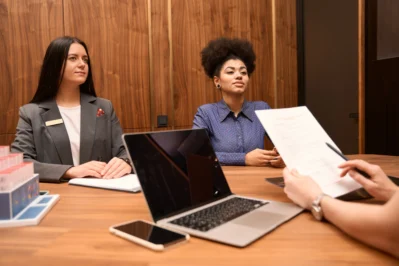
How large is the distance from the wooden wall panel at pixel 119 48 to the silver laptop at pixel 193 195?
7.00 feet

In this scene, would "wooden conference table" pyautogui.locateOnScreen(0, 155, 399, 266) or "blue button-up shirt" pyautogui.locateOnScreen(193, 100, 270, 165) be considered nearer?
"wooden conference table" pyautogui.locateOnScreen(0, 155, 399, 266)

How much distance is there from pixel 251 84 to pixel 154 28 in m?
1.05

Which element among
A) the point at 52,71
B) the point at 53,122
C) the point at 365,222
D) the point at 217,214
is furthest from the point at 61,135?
the point at 365,222

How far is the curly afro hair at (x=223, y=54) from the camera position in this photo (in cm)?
258

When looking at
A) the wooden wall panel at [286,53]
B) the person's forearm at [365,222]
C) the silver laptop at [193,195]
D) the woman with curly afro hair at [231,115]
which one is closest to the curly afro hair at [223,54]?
the woman with curly afro hair at [231,115]

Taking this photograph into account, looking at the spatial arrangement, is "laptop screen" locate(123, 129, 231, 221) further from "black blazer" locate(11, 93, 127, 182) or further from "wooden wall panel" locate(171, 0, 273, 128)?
"wooden wall panel" locate(171, 0, 273, 128)

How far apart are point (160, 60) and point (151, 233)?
258 centimetres

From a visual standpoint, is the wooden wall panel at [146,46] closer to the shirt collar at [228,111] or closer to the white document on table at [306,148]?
the shirt collar at [228,111]

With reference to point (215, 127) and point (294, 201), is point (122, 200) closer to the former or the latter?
point (294, 201)

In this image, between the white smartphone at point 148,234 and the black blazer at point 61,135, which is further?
the black blazer at point 61,135

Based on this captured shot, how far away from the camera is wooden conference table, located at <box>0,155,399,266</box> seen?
702 mm

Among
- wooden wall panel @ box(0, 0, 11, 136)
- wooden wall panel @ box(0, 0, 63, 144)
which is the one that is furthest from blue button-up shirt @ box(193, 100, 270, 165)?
wooden wall panel @ box(0, 0, 11, 136)

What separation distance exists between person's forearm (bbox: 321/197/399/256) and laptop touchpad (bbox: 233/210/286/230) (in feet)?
0.42

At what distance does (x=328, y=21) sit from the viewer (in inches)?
153
